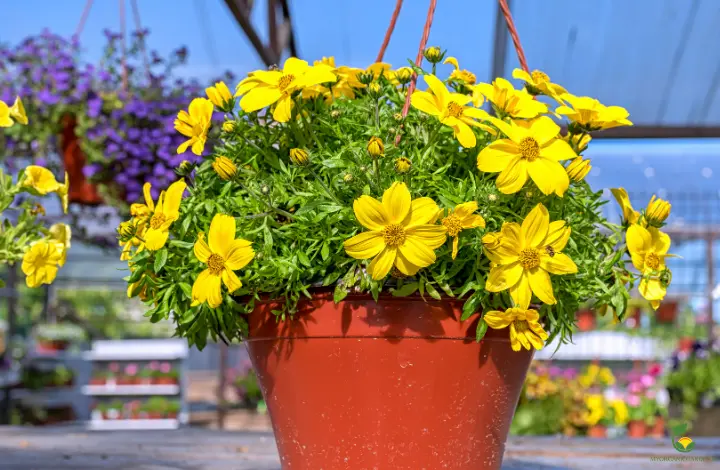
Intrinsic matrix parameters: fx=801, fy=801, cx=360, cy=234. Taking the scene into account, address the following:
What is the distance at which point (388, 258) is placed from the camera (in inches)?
33.6

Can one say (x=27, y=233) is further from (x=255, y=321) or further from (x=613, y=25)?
(x=613, y=25)

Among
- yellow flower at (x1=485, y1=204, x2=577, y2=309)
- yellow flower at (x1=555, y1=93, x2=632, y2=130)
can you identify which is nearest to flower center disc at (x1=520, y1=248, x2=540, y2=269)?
yellow flower at (x1=485, y1=204, x2=577, y2=309)

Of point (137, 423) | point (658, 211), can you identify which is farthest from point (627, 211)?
point (137, 423)

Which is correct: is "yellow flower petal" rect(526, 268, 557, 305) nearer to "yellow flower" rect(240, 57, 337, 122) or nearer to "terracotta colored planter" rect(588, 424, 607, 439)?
"yellow flower" rect(240, 57, 337, 122)

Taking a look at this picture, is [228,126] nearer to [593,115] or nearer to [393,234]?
[393,234]

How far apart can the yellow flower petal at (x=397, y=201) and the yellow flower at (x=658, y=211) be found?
370mm

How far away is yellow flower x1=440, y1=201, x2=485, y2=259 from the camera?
863mm

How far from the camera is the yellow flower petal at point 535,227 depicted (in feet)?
2.93

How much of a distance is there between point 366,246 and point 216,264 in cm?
18

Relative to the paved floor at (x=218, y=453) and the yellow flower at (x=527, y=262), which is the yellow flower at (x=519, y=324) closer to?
the yellow flower at (x=527, y=262)

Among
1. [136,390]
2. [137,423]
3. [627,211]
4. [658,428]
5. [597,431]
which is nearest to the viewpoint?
[627,211]

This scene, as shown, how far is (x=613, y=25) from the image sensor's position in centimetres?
607

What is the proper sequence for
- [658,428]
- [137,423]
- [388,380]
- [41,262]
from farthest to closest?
[137,423] < [658,428] < [41,262] < [388,380]

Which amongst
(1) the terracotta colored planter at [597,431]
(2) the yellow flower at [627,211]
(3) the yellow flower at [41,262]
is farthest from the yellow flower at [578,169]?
(1) the terracotta colored planter at [597,431]
